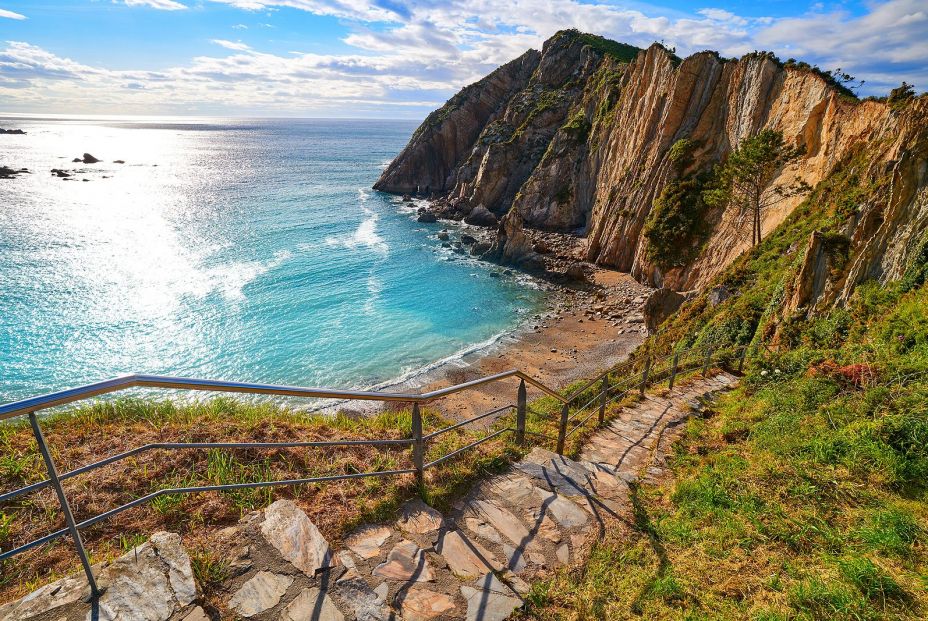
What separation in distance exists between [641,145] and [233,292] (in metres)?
37.3

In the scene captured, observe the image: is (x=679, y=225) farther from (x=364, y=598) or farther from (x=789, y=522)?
(x=364, y=598)

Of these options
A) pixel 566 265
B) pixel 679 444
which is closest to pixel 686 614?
pixel 679 444

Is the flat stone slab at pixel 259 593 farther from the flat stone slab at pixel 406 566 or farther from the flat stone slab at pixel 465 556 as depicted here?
the flat stone slab at pixel 465 556

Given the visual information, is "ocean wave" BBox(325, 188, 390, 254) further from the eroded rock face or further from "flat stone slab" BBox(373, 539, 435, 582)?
"flat stone slab" BBox(373, 539, 435, 582)

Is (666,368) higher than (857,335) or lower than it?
lower

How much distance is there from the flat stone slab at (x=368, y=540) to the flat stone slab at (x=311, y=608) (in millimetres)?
581

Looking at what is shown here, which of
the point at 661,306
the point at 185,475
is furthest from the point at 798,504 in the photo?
the point at 661,306

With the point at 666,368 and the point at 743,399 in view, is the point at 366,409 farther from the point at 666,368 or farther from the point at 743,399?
the point at 743,399

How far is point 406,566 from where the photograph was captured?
3893 mm

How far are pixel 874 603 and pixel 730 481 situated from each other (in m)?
2.33

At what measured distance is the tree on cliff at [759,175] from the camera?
1024 inches

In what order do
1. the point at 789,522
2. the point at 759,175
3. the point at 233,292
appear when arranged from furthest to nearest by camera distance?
the point at 233,292, the point at 759,175, the point at 789,522

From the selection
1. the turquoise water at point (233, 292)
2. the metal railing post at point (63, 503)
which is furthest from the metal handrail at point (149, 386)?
the turquoise water at point (233, 292)

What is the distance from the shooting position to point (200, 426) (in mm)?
6684
